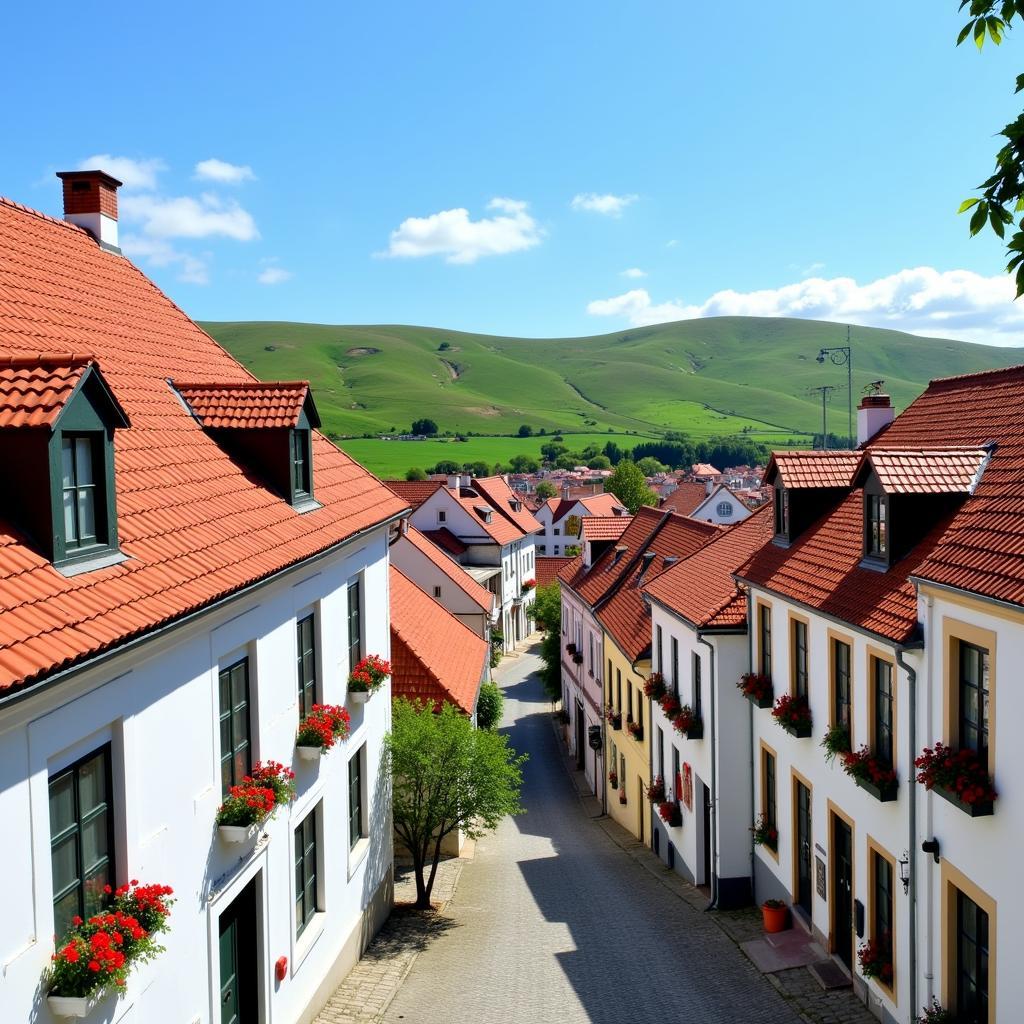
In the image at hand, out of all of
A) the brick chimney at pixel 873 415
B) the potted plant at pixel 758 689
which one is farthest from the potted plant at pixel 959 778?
the brick chimney at pixel 873 415

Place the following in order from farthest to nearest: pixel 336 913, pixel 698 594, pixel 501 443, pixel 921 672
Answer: pixel 501 443 < pixel 698 594 < pixel 336 913 < pixel 921 672

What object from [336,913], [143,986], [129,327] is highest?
[129,327]

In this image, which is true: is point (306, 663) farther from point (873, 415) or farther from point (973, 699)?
point (873, 415)

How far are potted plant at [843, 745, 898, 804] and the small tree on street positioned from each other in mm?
7868

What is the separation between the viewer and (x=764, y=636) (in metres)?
18.9

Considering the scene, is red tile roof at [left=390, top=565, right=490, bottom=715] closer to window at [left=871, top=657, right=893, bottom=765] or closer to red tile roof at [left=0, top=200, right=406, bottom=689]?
red tile roof at [left=0, top=200, right=406, bottom=689]

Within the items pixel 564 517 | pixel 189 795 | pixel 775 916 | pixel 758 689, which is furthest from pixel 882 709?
pixel 564 517

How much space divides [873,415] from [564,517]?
252ft

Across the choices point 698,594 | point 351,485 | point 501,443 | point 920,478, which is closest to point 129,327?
point 351,485

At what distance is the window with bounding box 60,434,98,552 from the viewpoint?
807 centimetres

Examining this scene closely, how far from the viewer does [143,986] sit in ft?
28.4

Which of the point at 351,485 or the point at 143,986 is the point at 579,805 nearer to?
the point at 351,485

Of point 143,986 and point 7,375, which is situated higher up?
point 7,375

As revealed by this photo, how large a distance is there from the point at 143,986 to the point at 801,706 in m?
11.2
